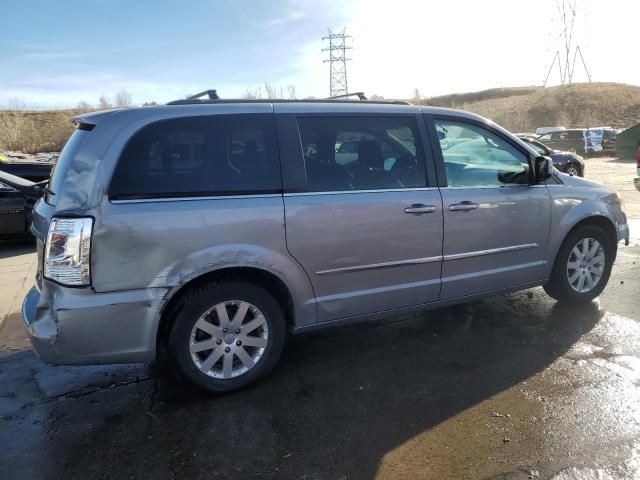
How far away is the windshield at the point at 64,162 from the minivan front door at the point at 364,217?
1.34m

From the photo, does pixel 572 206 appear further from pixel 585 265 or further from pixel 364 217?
pixel 364 217

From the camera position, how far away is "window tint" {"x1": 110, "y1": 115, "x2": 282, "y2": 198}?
3059 millimetres

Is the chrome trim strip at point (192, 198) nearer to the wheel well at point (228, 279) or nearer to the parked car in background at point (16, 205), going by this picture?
the wheel well at point (228, 279)

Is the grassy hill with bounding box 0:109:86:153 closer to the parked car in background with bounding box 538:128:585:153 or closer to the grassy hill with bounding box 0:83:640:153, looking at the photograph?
the grassy hill with bounding box 0:83:640:153

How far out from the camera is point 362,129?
3.81 m

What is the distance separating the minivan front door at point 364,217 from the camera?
347cm

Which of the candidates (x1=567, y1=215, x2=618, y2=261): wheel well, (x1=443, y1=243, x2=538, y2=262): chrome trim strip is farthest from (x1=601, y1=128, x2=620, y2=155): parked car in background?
(x1=443, y1=243, x2=538, y2=262): chrome trim strip

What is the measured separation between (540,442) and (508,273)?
175cm

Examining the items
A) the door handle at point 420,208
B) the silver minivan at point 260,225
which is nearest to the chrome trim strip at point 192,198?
the silver minivan at point 260,225

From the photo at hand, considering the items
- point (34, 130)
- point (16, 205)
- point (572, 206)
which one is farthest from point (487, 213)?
point (34, 130)

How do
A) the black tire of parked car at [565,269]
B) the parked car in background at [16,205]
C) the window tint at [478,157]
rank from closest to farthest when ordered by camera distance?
the window tint at [478,157], the black tire of parked car at [565,269], the parked car in background at [16,205]

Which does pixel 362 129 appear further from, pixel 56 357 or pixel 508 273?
pixel 56 357

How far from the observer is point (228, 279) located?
332cm

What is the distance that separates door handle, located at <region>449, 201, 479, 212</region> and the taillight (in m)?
2.52
